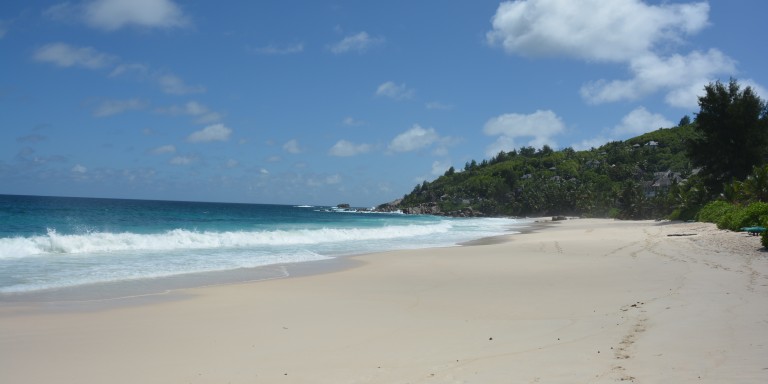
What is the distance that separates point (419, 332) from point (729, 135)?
39.6 metres

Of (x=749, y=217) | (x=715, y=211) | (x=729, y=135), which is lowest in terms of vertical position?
(x=749, y=217)

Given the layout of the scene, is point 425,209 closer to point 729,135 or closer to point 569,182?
Result: point 569,182

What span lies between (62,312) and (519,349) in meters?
7.75

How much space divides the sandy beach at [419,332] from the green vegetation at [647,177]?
13255mm

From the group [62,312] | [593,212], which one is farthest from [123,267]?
[593,212]

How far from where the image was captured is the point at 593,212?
75.5m

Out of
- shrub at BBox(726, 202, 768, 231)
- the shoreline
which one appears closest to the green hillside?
shrub at BBox(726, 202, 768, 231)

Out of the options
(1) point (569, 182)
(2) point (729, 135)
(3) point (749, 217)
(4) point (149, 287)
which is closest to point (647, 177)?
(1) point (569, 182)

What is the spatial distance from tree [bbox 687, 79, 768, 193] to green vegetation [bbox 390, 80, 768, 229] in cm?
6

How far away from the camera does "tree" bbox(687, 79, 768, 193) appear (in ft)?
119

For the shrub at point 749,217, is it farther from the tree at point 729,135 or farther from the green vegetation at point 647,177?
the tree at point 729,135

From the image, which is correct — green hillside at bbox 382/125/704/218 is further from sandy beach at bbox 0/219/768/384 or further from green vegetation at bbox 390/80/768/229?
sandy beach at bbox 0/219/768/384

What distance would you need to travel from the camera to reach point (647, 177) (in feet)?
303

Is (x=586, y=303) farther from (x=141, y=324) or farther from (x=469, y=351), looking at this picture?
(x=141, y=324)
